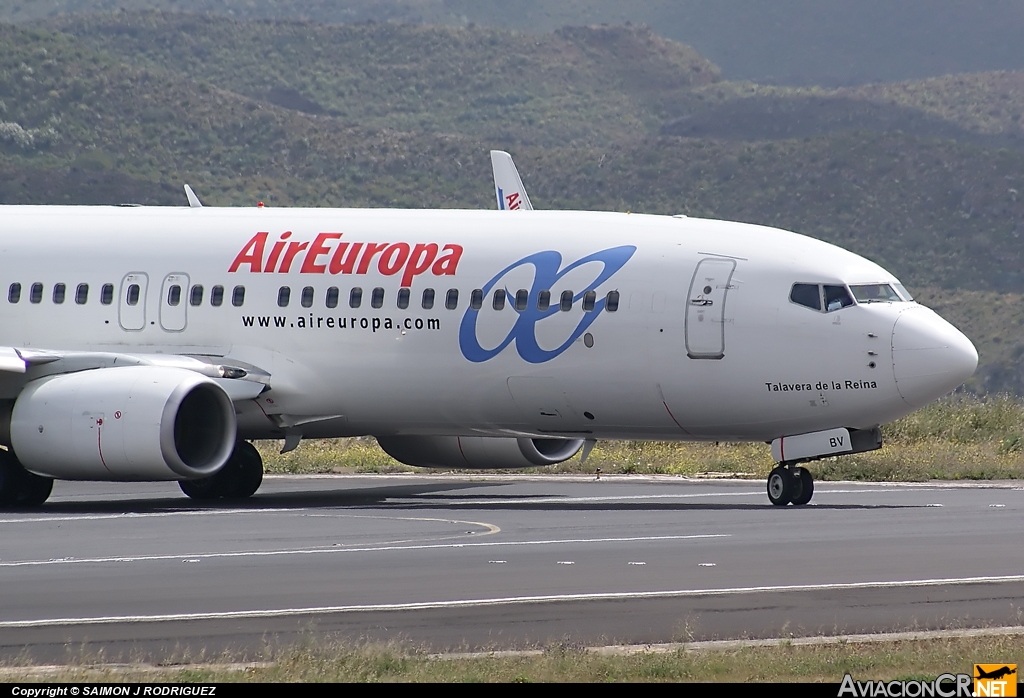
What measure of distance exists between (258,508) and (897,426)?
64.5 ft

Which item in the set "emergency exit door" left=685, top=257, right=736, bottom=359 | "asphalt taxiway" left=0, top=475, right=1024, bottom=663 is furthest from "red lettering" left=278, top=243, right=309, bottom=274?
"emergency exit door" left=685, top=257, right=736, bottom=359

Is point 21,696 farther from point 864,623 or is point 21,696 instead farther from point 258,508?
point 258,508

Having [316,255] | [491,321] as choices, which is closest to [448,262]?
[491,321]

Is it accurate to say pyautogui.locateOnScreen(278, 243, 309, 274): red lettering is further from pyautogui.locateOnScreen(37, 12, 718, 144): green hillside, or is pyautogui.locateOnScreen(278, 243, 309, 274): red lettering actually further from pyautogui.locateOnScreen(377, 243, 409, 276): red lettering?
pyautogui.locateOnScreen(37, 12, 718, 144): green hillside

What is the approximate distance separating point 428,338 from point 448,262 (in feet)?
3.68

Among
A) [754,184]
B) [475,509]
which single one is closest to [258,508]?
[475,509]

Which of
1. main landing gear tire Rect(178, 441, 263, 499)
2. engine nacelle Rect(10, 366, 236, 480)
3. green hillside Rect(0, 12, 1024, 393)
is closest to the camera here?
engine nacelle Rect(10, 366, 236, 480)

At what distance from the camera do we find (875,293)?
26.6 m

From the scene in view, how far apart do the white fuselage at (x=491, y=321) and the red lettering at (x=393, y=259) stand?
0.03 m

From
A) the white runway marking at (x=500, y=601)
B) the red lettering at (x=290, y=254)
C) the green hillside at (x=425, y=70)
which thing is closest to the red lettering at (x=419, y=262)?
the red lettering at (x=290, y=254)

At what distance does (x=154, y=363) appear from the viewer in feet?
94.7

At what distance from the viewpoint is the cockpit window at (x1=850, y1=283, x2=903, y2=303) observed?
1040 inches

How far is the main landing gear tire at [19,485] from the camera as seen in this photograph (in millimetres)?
28703

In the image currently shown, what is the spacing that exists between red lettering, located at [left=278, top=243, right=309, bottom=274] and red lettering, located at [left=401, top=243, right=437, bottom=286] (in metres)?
1.85
